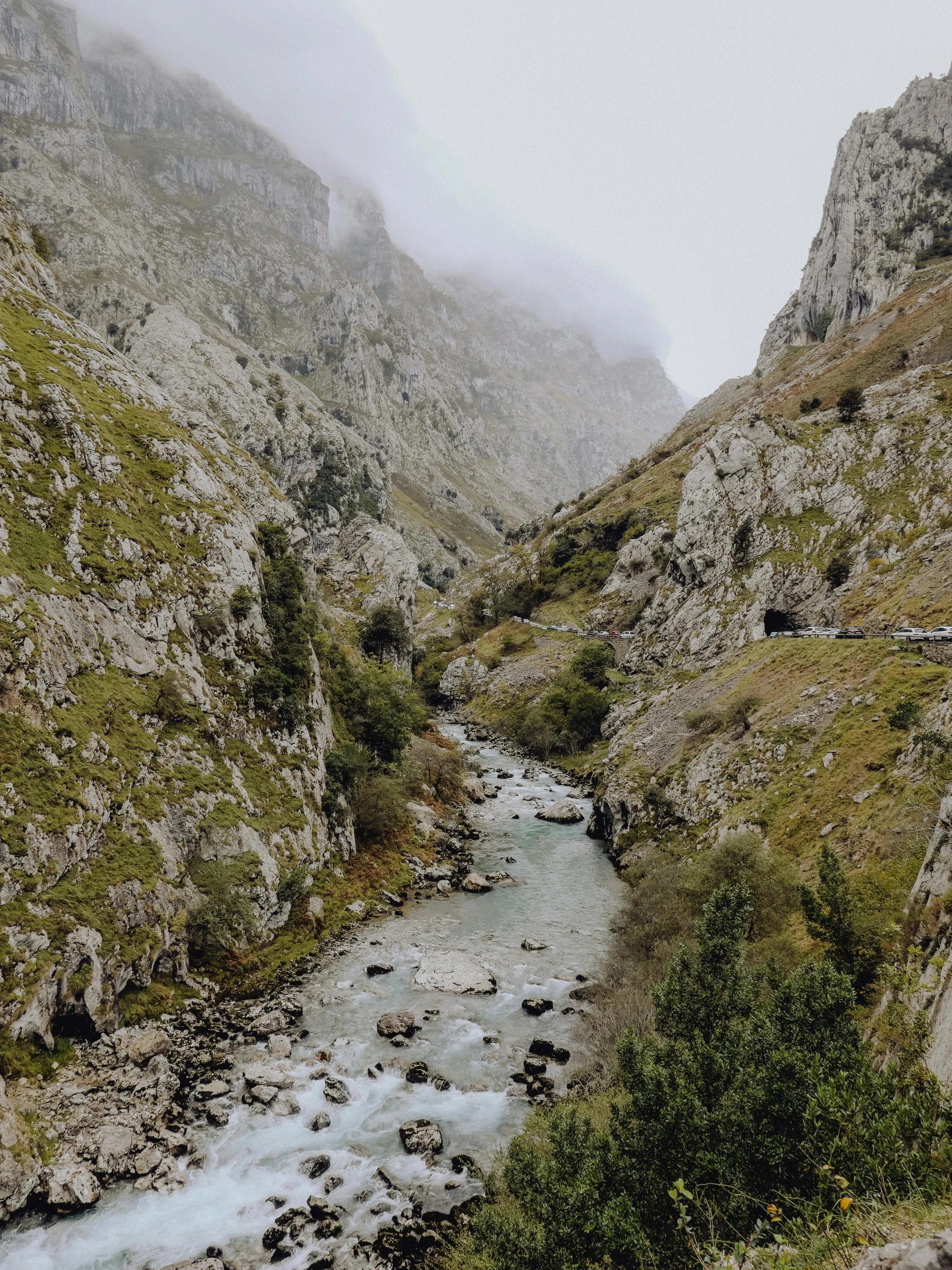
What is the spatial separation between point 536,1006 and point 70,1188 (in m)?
18.5

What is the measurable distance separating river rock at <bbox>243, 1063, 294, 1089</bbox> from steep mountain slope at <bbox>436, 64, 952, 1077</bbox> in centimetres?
2094

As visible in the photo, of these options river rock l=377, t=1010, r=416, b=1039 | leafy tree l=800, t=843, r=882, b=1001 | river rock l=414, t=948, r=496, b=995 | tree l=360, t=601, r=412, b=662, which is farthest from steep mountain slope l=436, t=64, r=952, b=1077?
tree l=360, t=601, r=412, b=662

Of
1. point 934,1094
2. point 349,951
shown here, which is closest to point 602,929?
point 349,951

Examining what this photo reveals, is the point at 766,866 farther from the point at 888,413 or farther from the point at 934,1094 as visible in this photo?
the point at 888,413

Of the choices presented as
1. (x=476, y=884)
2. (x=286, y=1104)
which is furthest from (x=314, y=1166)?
(x=476, y=884)

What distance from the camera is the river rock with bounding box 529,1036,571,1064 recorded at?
25391 mm

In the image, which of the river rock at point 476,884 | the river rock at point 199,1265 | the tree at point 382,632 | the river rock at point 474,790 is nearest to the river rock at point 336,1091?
the river rock at point 199,1265

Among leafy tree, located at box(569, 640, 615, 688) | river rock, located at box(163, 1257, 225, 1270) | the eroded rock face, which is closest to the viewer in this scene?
river rock, located at box(163, 1257, 225, 1270)

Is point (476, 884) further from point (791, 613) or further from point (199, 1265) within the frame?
point (791, 613)

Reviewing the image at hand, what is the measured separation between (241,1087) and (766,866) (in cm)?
2422

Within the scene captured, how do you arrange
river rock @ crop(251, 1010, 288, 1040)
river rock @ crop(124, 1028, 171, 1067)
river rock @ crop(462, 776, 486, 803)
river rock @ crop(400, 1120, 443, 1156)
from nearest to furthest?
river rock @ crop(400, 1120, 443, 1156)
river rock @ crop(124, 1028, 171, 1067)
river rock @ crop(251, 1010, 288, 1040)
river rock @ crop(462, 776, 486, 803)

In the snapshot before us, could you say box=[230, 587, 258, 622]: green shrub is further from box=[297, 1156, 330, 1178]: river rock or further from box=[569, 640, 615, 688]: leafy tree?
box=[569, 640, 615, 688]: leafy tree

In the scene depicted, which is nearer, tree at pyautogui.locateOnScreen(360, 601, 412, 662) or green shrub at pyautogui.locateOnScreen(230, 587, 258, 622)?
green shrub at pyautogui.locateOnScreen(230, 587, 258, 622)

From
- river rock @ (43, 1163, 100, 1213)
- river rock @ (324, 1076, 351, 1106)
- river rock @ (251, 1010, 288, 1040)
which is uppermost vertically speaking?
river rock @ (324, 1076, 351, 1106)
